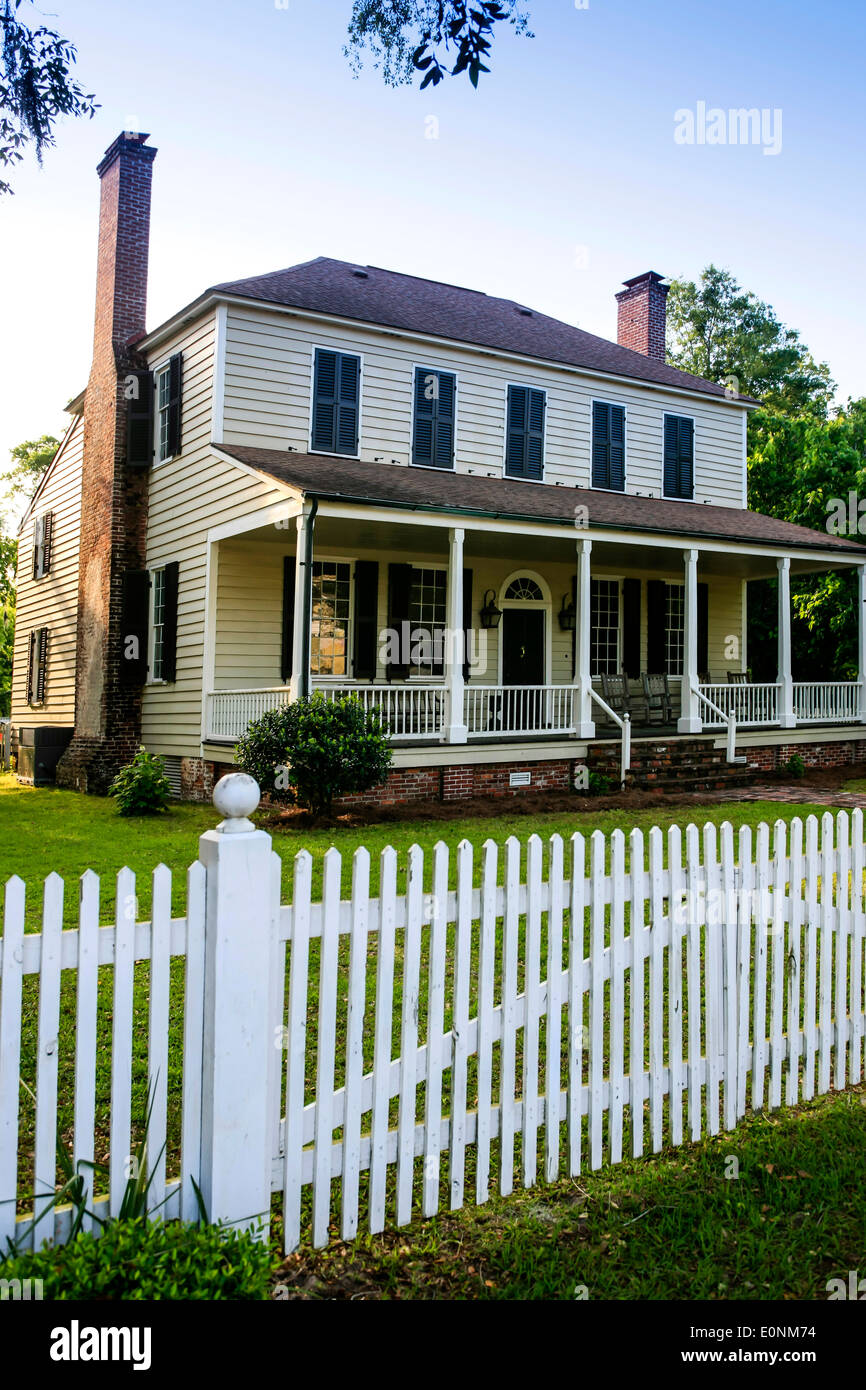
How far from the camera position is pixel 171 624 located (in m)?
15.4

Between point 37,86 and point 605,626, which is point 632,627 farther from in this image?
point 37,86

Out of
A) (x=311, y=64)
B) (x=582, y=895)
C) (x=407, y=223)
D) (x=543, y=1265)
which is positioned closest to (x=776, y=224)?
(x=407, y=223)

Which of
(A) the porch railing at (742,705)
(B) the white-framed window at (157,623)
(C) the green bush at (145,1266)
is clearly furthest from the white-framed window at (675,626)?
(C) the green bush at (145,1266)

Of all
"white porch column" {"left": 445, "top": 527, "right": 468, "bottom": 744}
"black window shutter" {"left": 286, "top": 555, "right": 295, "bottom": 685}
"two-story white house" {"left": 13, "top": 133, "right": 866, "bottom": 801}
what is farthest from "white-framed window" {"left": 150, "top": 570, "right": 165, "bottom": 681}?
"white porch column" {"left": 445, "top": 527, "right": 468, "bottom": 744}

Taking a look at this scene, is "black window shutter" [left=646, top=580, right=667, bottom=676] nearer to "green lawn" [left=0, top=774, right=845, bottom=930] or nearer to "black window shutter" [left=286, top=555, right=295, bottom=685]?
"green lawn" [left=0, top=774, right=845, bottom=930]

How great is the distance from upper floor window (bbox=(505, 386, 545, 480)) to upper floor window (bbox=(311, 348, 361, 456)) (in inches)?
121

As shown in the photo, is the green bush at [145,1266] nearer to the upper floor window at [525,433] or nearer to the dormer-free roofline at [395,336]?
the dormer-free roofline at [395,336]

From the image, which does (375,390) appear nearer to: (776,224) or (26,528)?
(776,224)

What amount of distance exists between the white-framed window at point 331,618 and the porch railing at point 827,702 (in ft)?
25.7

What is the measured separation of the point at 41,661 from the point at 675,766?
1304cm

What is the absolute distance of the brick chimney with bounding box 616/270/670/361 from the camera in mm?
Answer: 22297

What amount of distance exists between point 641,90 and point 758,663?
1674 centimetres

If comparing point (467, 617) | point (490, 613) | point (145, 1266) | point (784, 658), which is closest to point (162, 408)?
point (467, 617)

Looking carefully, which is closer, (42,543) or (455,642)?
(455,642)
